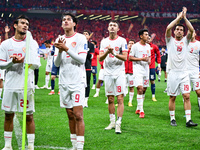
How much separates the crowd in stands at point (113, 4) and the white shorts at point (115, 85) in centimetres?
4536

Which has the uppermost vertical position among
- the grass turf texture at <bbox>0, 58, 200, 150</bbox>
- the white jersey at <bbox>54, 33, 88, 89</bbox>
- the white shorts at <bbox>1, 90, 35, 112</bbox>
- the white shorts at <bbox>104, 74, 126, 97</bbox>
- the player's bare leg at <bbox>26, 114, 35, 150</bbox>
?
the white jersey at <bbox>54, 33, 88, 89</bbox>

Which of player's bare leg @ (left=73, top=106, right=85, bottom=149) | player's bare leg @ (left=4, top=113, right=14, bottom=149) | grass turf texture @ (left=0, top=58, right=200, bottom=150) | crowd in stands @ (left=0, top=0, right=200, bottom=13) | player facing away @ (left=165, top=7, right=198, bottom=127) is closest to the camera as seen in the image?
player's bare leg @ (left=73, top=106, right=85, bottom=149)

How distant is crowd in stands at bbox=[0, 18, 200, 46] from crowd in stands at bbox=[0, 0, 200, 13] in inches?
110

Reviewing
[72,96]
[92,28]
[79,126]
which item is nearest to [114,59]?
[72,96]

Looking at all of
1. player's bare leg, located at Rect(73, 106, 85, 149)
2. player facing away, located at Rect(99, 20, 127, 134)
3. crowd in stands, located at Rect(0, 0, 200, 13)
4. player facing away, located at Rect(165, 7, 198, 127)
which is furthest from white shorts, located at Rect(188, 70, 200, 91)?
crowd in stands, located at Rect(0, 0, 200, 13)

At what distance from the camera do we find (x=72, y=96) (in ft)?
15.7

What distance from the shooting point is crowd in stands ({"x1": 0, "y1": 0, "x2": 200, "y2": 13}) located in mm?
50450

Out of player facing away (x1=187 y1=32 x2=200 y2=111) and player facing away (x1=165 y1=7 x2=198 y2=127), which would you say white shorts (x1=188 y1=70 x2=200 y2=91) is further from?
player facing away (x1=165 y1=7 x2=198 y2=127)

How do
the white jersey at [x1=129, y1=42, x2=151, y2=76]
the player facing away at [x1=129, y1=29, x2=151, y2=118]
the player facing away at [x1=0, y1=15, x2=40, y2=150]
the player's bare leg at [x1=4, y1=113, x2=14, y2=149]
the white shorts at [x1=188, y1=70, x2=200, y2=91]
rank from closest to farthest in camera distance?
the player facing away at [x1=0, y1=15, x2=40, y2=150] < the player's bare leg at [x1=4, y1=113, x2=14, y2=149] < the player facing away at [x1=129, y1=29, x2=151, y2=118] < the white jersey at [x1=129, y1=42, x2=151, y2=76] < the white shorts at [x1=188, y1=70, x2=200, y2=91]

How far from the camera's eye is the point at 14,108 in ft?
15.8

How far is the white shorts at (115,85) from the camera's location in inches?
266

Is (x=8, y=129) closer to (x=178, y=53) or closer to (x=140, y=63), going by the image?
(x=178, y=53)

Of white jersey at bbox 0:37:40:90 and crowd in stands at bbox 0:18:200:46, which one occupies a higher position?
crowd in stands at bbox 0:18:200:46

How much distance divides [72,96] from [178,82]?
3.42 m
